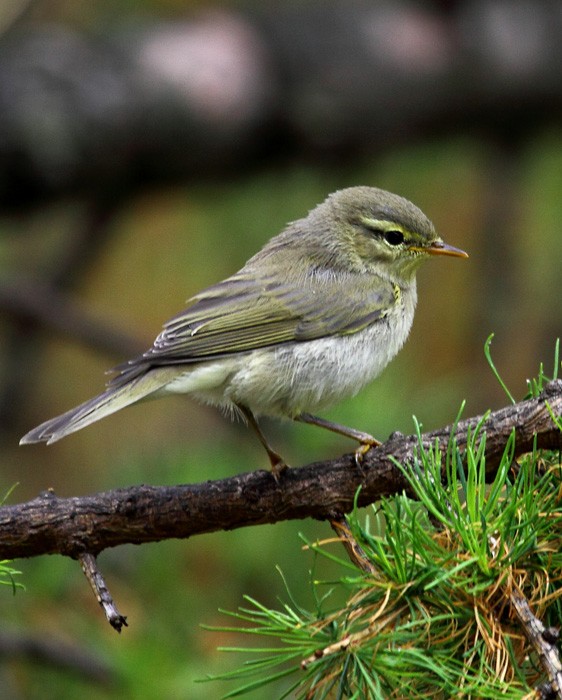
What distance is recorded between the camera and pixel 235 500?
295cm

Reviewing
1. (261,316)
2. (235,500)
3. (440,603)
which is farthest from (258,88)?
(440,603)

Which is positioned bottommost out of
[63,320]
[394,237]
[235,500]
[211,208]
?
[235,500]

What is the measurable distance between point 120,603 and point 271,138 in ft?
9.24

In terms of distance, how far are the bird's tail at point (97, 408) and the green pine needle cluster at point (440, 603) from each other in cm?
128

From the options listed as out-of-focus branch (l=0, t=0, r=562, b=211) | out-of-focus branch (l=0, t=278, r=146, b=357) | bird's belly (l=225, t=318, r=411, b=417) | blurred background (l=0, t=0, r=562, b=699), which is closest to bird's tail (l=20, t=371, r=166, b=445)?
bird's belly (l=225, t=318, r=411, b=417)

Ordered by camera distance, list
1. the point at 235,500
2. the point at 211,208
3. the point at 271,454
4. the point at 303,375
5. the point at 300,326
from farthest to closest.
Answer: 1. the point at 211,208
2. the point at 300,326
3. the point at 303,375
4. the point at 271,454
5. the point at 235,500

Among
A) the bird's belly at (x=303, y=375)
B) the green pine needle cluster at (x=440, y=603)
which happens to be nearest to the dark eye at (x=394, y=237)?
the bird's belly at (x=303, y=375)

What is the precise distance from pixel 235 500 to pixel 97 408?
0.76m

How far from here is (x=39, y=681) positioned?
4512 mm

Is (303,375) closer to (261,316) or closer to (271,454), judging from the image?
(261,316)

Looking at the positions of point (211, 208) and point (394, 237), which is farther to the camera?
point (211, 208)

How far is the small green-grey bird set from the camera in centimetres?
366

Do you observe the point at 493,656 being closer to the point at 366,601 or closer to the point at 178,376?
the point at 366,601

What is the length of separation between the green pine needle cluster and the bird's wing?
1.45 m
